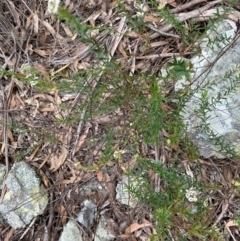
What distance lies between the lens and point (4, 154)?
278 centimetres

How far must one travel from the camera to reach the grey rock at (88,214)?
2529 millimetres

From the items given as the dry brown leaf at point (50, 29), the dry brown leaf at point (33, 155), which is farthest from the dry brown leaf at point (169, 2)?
the dry brown leaf at point (33, 155)

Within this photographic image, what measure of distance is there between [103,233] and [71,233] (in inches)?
7.5

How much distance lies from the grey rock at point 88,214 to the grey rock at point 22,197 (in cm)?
25

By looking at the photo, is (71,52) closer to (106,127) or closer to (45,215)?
(106,127)

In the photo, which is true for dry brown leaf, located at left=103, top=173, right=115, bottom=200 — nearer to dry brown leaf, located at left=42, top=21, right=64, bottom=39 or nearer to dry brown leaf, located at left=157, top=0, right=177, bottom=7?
dry brown leaf, located at left=42, top=21, right=64, bottom=39

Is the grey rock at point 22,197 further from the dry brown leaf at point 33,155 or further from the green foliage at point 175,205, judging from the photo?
the green foliage at point 175,205

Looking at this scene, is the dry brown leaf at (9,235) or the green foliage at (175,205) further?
the dry brown leaf at (9,235)

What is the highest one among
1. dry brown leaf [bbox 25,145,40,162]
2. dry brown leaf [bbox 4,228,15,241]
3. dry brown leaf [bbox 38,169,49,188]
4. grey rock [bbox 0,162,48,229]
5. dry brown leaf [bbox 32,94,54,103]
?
dry brown leaf [bbox 32,94,54,103]

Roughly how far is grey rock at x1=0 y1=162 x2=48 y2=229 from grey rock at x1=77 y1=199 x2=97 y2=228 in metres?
0.25

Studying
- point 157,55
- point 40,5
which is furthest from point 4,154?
point 157,55

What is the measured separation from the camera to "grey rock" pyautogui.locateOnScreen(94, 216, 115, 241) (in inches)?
98.1

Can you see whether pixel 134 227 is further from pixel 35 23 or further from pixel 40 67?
pixel 35 23

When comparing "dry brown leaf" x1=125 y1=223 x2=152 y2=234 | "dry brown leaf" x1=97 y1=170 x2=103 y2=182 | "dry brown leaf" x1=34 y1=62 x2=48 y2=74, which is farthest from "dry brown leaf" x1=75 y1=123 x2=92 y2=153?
"dry brown leaf" x1=125 y1=223 x2=152 y2=234
